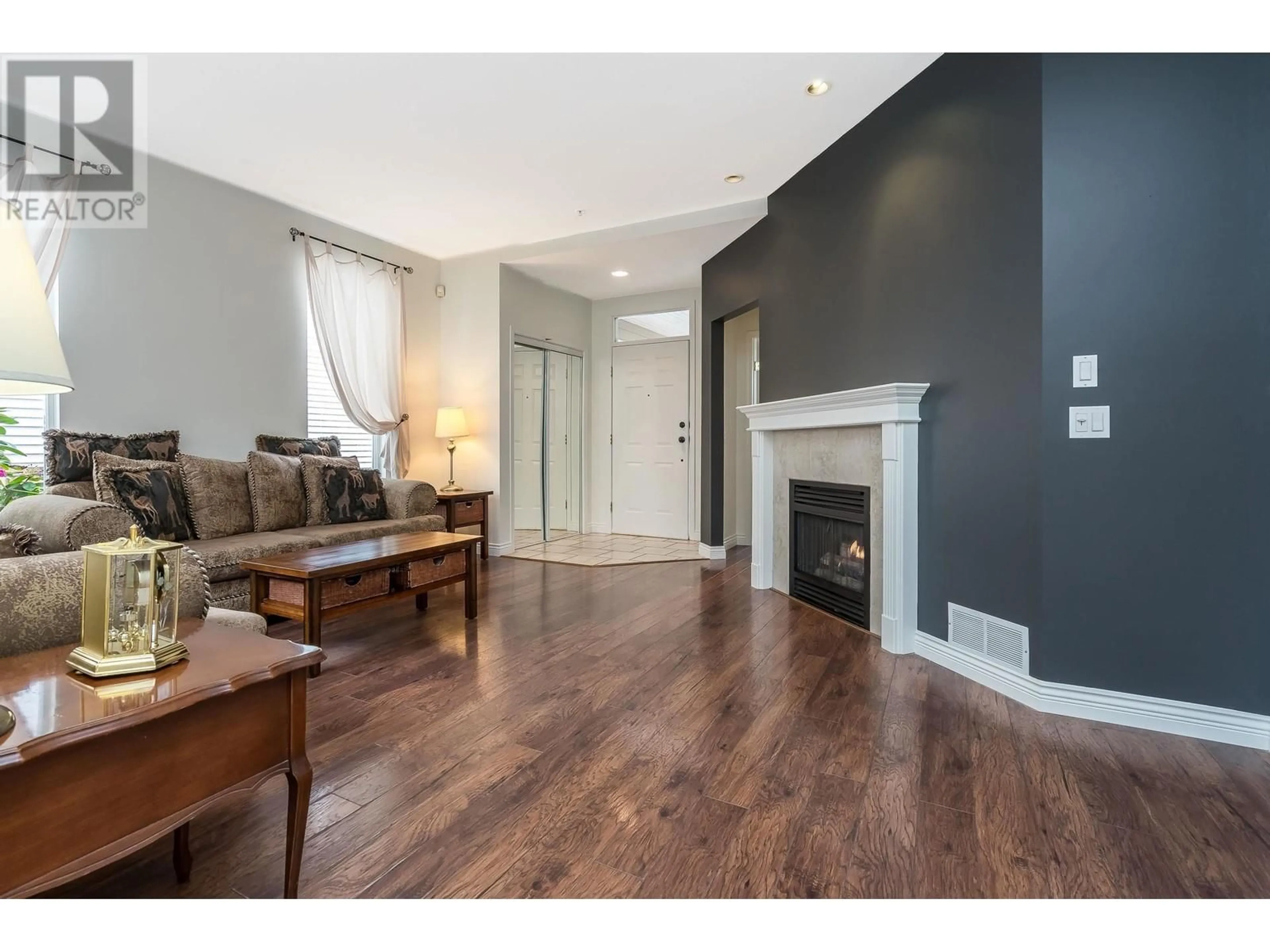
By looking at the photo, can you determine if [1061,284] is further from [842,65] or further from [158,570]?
[158,570]

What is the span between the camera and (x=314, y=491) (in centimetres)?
394

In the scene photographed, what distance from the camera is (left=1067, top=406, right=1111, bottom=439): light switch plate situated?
7.07ft

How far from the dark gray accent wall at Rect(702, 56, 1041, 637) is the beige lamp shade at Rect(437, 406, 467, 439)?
305 centimetres

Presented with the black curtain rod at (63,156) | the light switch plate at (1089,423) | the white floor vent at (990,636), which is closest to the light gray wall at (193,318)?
the black curtain rod at (63,156)

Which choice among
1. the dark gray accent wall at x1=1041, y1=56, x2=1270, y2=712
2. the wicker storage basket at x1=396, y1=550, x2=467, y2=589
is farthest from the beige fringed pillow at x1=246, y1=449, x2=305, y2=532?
the dark gray accent wall at x1=1041, y1=56, x2=1270, y2=712

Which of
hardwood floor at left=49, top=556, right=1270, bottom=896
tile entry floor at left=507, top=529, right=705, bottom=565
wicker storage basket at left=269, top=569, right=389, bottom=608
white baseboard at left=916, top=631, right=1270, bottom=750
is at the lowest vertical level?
hardwood floor at left=49, top=556, right=1270, bottom=896

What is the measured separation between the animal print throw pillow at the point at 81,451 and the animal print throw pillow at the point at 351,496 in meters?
0.85

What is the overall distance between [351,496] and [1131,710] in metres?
4.12

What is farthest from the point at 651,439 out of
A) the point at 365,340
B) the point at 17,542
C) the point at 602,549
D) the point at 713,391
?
the point at 17,542

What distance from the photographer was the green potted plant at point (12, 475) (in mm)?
3014

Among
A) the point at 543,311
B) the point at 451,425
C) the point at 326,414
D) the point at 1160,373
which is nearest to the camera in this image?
the point at 1160,373

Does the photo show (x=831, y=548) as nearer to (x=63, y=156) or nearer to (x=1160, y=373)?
(x=1160, y=373)

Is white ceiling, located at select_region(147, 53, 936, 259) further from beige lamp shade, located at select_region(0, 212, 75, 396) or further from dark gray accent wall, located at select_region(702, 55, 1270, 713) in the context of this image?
beige lamp shade, located at select_region(0, 212, 75, 396)

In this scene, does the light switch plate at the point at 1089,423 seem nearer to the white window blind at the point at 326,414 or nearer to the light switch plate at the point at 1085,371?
the light switch plate at the point at 1085,371
